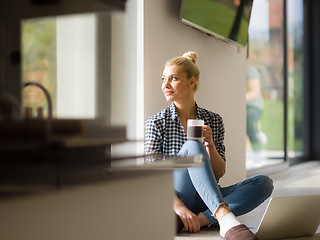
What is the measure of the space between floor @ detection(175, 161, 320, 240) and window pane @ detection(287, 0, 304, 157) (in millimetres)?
312

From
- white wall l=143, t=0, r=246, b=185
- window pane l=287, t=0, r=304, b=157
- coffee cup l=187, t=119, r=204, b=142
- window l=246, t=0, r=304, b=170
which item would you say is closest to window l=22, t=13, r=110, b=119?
coffee cup l=187, t=119, r=204, b=142

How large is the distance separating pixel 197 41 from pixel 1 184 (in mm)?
2637

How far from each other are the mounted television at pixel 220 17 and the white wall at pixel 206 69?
9 cm

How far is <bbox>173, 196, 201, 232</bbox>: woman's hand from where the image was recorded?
81.9 inches

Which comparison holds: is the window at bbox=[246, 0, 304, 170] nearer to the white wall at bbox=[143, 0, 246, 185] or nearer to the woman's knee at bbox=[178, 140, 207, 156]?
the white wall at bbox=[143, 0, 246, 185]

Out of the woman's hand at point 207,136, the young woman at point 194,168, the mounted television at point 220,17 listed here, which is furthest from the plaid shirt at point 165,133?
the mounted television at point 220,17

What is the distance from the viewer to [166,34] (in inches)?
106

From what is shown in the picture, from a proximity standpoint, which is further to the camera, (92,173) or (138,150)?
(138,150)

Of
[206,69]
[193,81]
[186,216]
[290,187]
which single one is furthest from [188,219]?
[290,187]

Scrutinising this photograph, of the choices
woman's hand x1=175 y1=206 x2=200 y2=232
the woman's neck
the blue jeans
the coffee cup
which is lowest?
woman's hand x1=175 y1=206 x2=200 y2=232

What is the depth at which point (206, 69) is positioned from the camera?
10.7ft

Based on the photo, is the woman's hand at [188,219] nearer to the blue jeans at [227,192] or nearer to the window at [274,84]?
the blue jeans at [227,192]

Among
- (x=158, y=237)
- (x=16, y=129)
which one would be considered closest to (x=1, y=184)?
(x=16, y=129)

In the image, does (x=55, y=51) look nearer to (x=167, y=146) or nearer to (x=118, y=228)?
(x=118, y=228)
